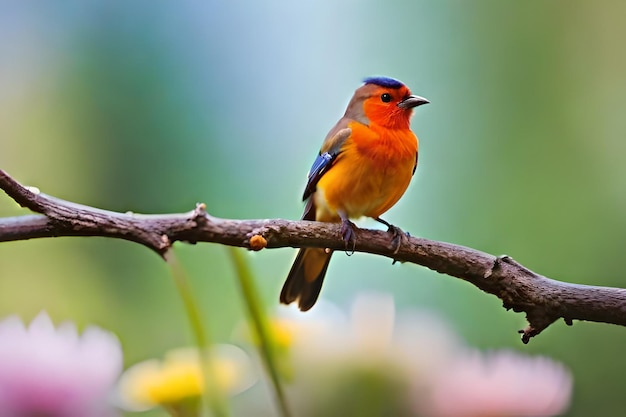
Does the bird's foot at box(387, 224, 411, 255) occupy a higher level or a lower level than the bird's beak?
lower

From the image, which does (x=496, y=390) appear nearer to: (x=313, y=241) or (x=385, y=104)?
(x=313, y=241)

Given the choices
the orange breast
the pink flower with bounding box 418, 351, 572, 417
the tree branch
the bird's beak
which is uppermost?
the bird's beak

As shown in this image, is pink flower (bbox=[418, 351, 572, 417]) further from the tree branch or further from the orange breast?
the orange breast

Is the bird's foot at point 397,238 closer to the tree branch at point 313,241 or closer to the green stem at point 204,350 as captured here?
the tree branch at point 313,241

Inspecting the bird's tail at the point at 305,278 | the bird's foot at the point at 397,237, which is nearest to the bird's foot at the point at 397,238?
the bird's foot at the point at 397,237

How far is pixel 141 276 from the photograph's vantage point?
40.5 inches

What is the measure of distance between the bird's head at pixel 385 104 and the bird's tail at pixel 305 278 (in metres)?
0.18

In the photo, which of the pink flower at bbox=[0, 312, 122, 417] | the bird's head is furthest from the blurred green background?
the pink flower at bbox=[0, 312, 122, 417]

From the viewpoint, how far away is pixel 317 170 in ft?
2.70

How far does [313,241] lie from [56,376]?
0.24m

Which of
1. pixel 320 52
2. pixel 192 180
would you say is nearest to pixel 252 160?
pixel 192 180

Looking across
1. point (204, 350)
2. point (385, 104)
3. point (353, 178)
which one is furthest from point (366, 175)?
point (204, 350)

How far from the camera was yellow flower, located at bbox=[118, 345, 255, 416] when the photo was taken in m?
0.51

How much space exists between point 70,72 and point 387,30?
0.52 meters
